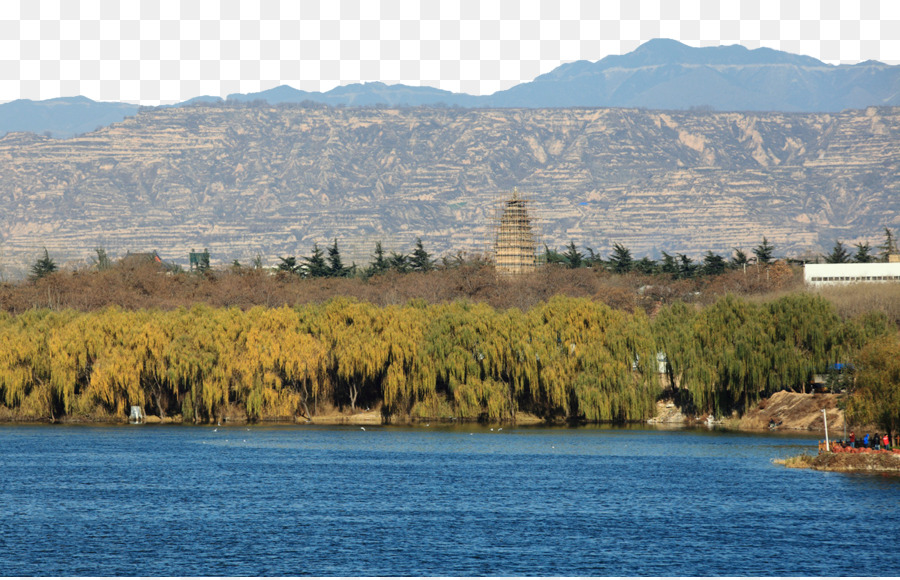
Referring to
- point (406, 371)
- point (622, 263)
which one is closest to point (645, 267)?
point (622, 263)

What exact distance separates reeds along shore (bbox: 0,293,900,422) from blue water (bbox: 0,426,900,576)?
7549mm

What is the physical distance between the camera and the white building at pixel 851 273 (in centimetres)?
13775

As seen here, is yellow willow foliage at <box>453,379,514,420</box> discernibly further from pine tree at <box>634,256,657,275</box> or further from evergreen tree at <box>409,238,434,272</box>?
evergreen tree at <box>409,238,434,272</box>

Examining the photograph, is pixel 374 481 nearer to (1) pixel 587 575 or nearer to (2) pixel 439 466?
(2) pixel 439 466

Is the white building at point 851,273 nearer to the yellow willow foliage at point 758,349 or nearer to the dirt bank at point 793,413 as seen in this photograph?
the yellow willow foliage at point 758,349

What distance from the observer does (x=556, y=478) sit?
6153cm

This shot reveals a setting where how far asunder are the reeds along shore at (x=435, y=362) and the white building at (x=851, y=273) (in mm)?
51399

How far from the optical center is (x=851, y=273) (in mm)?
140500

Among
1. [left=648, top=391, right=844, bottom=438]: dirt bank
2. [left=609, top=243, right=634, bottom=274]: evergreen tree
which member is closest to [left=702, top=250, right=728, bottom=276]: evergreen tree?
[left=609, top=243, right=634, bottom=274]: evergreen tree

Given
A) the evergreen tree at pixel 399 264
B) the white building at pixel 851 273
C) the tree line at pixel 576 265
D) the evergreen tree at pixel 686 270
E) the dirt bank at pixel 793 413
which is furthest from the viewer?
the evergreen tree at pixel 399 264

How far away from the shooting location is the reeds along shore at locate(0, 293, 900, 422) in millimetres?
84375

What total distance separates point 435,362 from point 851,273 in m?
70.0

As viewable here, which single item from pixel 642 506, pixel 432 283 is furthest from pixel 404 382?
pixel 432 283

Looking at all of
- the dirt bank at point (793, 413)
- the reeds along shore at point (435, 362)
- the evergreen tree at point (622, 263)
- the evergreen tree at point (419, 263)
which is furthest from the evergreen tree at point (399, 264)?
the dirt bank at point (793, 413)
